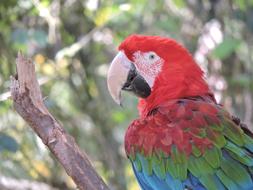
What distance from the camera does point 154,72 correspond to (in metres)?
2.40

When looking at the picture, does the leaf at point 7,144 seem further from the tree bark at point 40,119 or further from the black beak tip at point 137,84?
the tree bark at point 40,119

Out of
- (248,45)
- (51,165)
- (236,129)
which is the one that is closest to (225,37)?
(248,45)

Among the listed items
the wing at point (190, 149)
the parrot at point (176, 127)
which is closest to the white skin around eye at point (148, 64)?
the parrot at point (176, 127)

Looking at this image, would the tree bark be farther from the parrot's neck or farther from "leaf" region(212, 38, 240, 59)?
"leaf" region(212, 38, 240, 59)

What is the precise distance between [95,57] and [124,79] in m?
1.58

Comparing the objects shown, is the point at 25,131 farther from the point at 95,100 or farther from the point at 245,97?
the point at 245,97

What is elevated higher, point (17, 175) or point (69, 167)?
point (17, 175)

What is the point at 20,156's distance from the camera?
3.71m

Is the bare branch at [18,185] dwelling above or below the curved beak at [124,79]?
above

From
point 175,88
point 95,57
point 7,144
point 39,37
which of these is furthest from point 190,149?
point 95,57

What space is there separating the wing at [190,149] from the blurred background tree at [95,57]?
1.18 metres

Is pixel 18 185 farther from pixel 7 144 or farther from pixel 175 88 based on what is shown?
pixel 175 88

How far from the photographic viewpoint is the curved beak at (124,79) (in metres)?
2.35

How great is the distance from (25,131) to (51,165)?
24 cm
